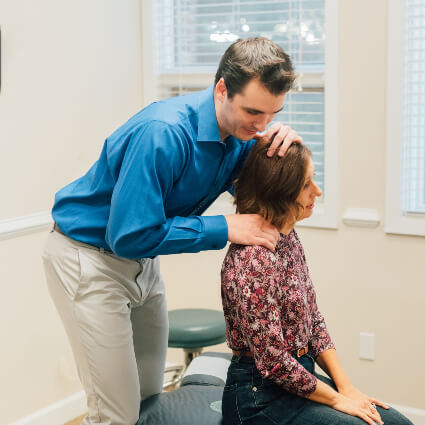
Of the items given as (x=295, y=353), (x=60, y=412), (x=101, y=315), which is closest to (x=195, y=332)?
(x=60, y=412)

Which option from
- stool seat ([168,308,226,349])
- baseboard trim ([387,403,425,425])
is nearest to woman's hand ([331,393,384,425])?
stool seat ([168,308,226,349])

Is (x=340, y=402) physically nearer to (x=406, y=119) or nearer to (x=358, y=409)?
(x=358, y=409)

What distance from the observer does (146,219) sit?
1.52 meters

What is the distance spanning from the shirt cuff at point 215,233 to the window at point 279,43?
131cm

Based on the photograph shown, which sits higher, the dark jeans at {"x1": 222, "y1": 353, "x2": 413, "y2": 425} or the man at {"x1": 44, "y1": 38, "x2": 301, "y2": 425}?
the man at {"x1": 44, "y1": 38, "x2": 301, "y2": 425}

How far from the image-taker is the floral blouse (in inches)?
58.7

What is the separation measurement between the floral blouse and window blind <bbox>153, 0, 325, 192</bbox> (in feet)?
4.69

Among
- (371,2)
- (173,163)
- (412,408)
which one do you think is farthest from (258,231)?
(412,408)

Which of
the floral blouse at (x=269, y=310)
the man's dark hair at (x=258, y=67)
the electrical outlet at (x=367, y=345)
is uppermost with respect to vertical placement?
the man's dark hair at (x=258, y=67)

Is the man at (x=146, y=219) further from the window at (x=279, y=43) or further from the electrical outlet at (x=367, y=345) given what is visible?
the electrical outlet at (x=367, y=345)

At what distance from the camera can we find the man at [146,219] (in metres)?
1.52

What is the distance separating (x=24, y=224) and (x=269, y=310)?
1398 mm

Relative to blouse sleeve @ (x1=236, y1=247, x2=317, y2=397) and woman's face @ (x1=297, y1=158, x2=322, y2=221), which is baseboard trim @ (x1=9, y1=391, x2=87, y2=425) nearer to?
blouse sleeve @ (x1=236, y1=247, x2=317, y2=397)

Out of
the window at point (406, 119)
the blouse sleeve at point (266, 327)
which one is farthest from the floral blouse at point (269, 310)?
the window at point (406, 119)
